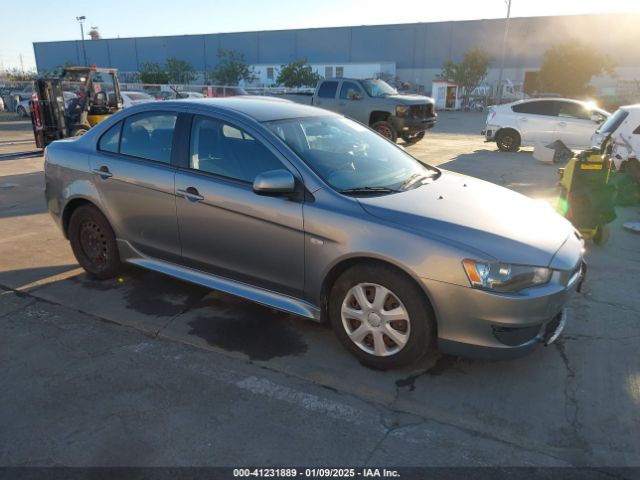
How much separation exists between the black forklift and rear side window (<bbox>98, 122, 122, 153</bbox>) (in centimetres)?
1008

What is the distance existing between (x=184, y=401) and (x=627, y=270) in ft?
15.5

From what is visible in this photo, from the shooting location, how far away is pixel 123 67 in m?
76.2

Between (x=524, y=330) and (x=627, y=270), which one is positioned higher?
(x=524, y=330)

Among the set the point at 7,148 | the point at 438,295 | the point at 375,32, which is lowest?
the point at 7,148

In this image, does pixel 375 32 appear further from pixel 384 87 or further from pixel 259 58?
pixel 384 87

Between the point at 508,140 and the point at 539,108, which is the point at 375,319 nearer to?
the point at 539,108

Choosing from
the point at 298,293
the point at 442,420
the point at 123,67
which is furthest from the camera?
the point at 123,67

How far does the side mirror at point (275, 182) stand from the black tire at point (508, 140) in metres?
12.7

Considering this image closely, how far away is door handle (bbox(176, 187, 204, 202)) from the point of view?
3.75 m

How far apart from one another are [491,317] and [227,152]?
2.22m

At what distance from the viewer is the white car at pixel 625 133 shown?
8.17 m

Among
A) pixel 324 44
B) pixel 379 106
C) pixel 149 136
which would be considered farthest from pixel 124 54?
pixel 149 136

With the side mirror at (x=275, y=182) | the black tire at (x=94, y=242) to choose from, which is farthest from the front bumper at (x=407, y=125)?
the side mirror at (x=275, y=182)

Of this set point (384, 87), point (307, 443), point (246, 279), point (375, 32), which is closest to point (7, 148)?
point (384, 87)
